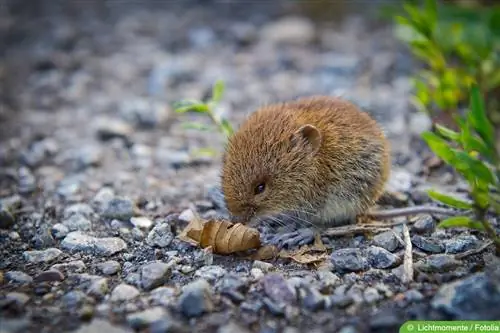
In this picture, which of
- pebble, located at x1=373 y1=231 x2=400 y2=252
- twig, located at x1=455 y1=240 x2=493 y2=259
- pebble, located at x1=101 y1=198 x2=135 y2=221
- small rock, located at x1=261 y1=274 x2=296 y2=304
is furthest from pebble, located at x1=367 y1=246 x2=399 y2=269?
pebble, located at x1=101 y1=198 x2=135 y2=221

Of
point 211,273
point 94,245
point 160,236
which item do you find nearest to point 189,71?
point 160,236

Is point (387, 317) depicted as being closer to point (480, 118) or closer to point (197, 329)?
point (197, 329)

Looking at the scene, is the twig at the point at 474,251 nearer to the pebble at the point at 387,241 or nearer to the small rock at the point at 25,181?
the pebble at the point at 387,241

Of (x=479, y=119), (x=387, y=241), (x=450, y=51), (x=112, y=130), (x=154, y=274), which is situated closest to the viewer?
(x=479, y=119)

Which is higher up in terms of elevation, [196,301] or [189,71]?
[189,71]

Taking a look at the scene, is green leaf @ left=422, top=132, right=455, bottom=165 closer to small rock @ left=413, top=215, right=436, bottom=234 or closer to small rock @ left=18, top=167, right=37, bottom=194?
small rock @ left=413, top=215, right=436, bottom=234

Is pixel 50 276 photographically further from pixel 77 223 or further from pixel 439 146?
pixel 439 146
